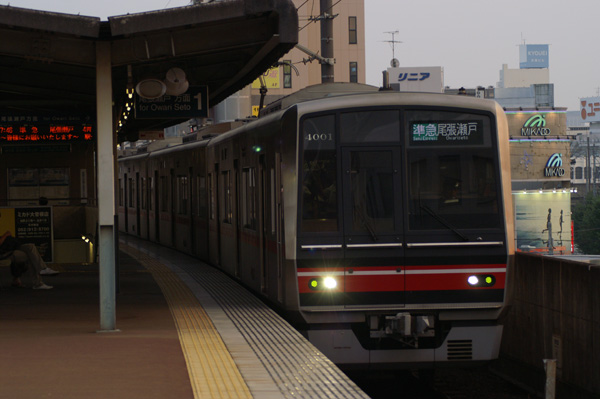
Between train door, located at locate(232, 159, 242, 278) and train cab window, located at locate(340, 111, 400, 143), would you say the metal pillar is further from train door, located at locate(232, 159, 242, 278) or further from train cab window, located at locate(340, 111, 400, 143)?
train door, located at locate(232, 159, 242, 278)

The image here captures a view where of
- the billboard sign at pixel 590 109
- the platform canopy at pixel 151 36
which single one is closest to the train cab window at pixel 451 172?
the platform canopy at pixel 151 36

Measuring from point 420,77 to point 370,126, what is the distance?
2900 inches

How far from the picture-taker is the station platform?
7426 mm

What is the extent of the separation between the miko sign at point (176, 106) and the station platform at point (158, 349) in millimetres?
2677

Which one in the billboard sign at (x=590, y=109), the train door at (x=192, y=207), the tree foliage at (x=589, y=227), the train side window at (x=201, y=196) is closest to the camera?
the train side window at (x=201, y=196)

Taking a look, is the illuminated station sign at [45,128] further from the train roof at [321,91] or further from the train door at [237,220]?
the train roof at [321,91]

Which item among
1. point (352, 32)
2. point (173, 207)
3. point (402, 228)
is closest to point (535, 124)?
point (352, 32)

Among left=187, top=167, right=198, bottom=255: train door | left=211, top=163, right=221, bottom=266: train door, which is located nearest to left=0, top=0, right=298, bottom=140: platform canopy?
left=211, top=163, right=221, bottom=266: train door

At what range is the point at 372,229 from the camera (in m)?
10.1

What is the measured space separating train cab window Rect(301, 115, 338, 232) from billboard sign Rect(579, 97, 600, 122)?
137531 mm

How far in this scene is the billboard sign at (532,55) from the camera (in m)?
187

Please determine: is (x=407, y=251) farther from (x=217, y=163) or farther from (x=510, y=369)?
(x=217, y=163)

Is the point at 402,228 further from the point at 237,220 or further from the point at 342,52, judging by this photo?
the point at 342,52

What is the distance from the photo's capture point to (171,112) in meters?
15.6
